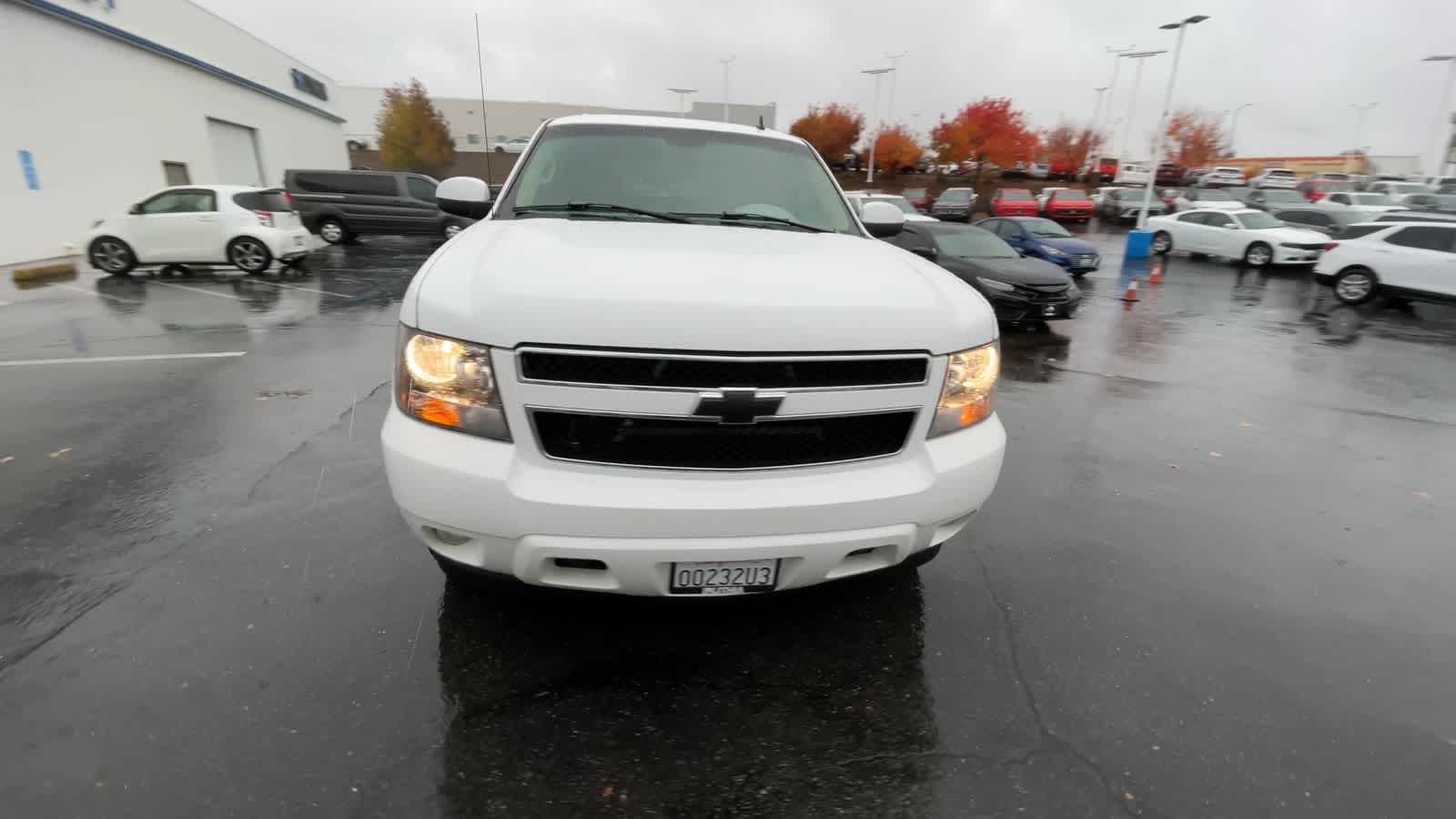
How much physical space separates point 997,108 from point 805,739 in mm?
57539

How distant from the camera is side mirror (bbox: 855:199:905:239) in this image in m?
3.87

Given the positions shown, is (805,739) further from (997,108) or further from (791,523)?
(997,108)

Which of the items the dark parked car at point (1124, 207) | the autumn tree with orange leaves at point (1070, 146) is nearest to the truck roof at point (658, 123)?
the dark parked car at point (1124, 207)

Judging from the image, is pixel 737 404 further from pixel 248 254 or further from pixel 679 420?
pixel 248 254

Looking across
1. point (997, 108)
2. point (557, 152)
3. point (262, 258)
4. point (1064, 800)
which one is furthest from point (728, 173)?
point (997, 108)

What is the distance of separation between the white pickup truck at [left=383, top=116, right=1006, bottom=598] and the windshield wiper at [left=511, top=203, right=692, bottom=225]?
79cm

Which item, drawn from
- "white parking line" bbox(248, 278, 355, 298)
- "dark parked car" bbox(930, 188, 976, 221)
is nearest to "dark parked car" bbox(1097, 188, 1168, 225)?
"dark parked car" bbox(930, 188, 976, 221)

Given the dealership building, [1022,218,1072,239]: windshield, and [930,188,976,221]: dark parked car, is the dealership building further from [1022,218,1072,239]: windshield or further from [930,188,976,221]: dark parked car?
[930,188,976,221]: dark parked car

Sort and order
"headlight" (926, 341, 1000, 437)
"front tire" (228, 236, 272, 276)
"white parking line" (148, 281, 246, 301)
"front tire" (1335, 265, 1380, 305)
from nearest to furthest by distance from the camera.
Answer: "headlight" (926, 341, 1000, 437) → "white parking line" (148, 281, 246, 301) → "front tire" (228, 236, 272, 276) → "front tire" (1335, 265, 1380, 305)

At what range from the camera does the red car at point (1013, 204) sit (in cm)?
2998

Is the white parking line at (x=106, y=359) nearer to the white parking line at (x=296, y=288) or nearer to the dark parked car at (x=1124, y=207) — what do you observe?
the white parking line at (x=296, y=288)

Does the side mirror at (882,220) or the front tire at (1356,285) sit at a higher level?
the side mirror at (882,220)

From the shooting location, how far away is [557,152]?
144 inches

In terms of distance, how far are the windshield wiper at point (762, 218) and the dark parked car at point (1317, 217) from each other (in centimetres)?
2405
